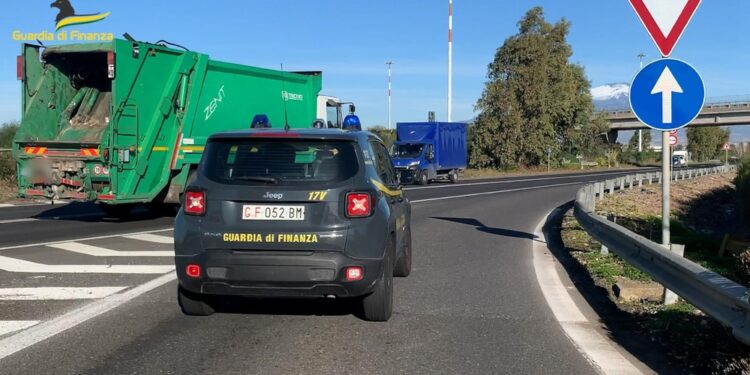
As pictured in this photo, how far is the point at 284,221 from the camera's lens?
18.2 feet

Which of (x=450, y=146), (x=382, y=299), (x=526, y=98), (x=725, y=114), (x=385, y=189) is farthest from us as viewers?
(x=725, y=114)

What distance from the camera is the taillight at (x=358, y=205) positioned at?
221 inches

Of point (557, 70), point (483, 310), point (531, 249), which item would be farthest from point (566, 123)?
point (483, 310)

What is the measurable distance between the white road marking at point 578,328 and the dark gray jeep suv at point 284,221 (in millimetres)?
1714

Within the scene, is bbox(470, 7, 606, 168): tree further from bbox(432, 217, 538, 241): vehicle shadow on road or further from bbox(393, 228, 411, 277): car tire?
bbox(393, 228, 411, 277): car tire

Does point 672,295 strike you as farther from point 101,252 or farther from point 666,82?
point 101,252

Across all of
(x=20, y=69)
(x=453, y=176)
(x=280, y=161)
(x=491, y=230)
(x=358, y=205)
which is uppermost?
(x=20, y=69)

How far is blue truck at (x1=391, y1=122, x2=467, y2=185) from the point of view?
3356cm

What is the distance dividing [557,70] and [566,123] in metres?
5.41

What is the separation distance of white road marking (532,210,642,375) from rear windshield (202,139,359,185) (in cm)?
237

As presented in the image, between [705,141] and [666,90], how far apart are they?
11550 cm

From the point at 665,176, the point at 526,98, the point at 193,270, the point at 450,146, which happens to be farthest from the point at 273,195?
the point at 526,98

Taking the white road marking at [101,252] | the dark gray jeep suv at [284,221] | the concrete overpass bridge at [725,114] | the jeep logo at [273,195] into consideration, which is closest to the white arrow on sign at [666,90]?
the dark gray jeep suv at [284,221]

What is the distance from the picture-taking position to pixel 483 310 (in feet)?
21.8
